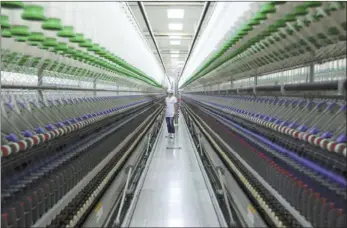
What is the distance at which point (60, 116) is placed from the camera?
13.8 ft

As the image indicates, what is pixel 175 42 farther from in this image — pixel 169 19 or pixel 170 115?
pixel 170 115

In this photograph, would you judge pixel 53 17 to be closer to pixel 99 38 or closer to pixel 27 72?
pixel 27 72

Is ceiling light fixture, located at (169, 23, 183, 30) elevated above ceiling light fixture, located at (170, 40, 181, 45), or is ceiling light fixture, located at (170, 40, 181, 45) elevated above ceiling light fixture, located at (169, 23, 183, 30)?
ceiling light fixture, located at (169, 23, 183, 30)

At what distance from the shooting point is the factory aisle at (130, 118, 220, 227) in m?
4.89

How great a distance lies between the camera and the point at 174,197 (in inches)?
231

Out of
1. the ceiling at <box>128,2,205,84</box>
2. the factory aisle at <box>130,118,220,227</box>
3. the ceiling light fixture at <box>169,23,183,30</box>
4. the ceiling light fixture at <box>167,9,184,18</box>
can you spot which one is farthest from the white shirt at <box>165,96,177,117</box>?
the factory aisle at <box>130,118,220,227</box>

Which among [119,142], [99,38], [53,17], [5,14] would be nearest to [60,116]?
[53,17]

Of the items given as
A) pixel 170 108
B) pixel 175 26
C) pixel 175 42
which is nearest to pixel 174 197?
pixel 170 108

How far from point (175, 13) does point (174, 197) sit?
26.2 ft

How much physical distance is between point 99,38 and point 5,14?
8.98 feet

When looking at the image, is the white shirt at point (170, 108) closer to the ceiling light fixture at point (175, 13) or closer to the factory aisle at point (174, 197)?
the ceiling light fixture at point (175, 13)

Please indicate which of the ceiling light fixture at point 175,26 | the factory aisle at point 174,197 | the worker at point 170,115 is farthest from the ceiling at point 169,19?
the factory aisle at point 174,197

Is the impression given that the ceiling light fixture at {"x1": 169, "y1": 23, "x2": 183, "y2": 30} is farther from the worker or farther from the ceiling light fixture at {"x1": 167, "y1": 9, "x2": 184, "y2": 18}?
the worker

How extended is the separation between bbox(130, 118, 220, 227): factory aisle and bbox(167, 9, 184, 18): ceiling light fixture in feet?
16.9
